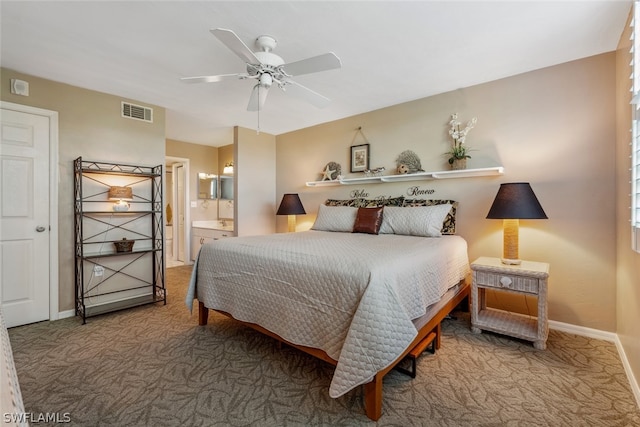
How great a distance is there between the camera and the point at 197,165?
221 inches

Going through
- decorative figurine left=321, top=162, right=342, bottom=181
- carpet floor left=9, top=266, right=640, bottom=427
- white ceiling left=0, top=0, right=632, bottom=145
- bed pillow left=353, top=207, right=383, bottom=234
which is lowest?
carpet floor left=9, top=266, right=640, bottom=427

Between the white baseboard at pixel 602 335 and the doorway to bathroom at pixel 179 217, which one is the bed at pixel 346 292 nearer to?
the white baseboard at pixel 602 335

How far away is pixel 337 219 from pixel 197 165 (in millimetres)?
3559

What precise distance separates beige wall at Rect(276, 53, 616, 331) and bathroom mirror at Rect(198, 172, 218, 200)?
4.11m

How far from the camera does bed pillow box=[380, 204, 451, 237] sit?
9.50 feet

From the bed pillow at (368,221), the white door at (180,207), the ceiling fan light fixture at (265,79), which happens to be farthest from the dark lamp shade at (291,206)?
the white door at (180,207)

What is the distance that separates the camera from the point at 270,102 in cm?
350

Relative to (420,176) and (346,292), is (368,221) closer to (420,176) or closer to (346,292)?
(420,176)

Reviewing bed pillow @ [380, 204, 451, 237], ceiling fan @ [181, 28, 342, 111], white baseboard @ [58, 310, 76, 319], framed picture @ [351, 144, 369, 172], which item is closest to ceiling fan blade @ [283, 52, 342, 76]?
ceiling fan @ [181, 28, 342, 111]

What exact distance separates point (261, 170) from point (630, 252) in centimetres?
447

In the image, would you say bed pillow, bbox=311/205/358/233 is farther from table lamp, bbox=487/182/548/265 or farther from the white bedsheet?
table lamp, bbox=487/182/548/265

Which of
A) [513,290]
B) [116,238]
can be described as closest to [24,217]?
[116,238]

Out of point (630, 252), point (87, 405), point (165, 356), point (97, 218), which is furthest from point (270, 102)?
point (630, 252)

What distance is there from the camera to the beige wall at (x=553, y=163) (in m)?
2.41
